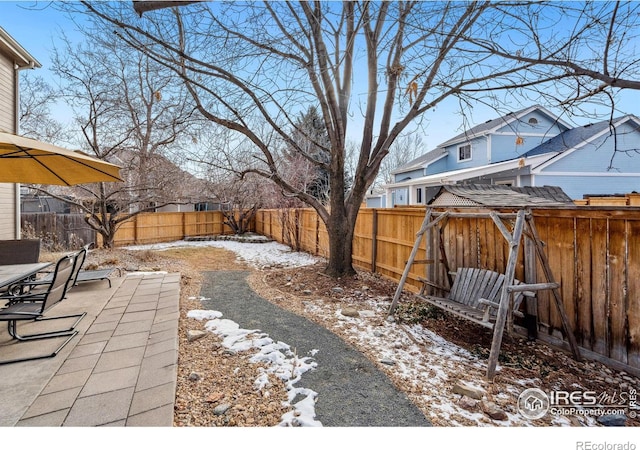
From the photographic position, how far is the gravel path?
2039 millimetres

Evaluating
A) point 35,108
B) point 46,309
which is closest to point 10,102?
point 35,108

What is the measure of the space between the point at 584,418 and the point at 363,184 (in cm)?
434

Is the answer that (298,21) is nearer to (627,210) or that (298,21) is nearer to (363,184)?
(363,184)

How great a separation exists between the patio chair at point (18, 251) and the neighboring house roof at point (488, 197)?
5.92 meters

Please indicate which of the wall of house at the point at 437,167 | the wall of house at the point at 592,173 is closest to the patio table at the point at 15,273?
the wall of house at the point at 592,173

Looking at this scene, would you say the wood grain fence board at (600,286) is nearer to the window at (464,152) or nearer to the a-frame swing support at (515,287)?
the a-frame swing support at (515,287)

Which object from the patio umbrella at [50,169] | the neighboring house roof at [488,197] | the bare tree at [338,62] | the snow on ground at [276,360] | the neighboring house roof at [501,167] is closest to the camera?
the snow on ground at [276,360]

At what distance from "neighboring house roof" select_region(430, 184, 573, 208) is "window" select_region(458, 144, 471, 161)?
37.8 feet

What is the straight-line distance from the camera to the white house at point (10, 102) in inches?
229

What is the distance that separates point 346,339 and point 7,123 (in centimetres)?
785

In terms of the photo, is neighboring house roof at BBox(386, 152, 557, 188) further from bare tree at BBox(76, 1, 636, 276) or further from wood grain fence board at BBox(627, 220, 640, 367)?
wood grain fence board at BBox(627, 220, 640, 367)

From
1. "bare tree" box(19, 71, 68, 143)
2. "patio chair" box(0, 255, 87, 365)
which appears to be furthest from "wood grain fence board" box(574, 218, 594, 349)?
"bare tree" box(19, 71, 68, 143)

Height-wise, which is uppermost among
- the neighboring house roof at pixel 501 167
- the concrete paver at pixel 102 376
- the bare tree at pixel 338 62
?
the bare tree at pixel 338 62
